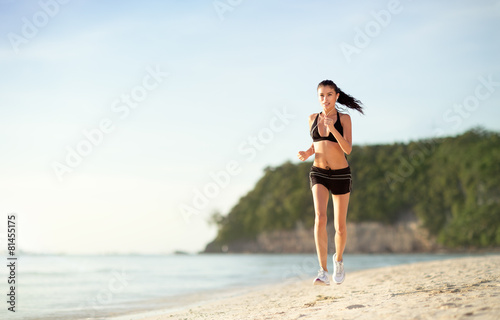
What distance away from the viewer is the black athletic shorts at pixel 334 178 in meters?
5.83

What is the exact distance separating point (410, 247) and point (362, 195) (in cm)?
1146

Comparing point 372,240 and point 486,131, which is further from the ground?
point 486,131

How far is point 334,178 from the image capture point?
19.1 feet

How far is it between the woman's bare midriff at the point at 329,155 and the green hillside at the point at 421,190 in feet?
213

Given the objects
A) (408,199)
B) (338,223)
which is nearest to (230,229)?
(408,199)

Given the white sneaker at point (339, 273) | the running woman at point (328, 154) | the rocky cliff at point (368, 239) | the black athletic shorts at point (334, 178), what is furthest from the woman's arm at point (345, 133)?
the rocky cliff at point (368, 239)

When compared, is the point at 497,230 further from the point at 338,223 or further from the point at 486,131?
the point at 338,223

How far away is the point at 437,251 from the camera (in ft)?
226

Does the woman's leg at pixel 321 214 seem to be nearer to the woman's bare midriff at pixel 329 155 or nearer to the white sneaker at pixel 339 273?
the white sneaker at pixel 339 273

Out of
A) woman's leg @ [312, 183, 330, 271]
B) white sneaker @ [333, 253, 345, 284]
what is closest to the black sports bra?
woman's leg @ [312, 183, 330, 271]

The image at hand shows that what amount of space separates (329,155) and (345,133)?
1.02 feet

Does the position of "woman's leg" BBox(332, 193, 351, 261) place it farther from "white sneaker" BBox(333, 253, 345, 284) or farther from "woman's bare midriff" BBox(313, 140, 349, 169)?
"woman's bare midriff" BBox(313, 140, 349, 169)

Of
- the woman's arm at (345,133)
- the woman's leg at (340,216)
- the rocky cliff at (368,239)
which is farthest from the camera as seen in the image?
the rocky cliff at (368,239)

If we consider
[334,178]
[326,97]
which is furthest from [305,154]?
[326,97]
